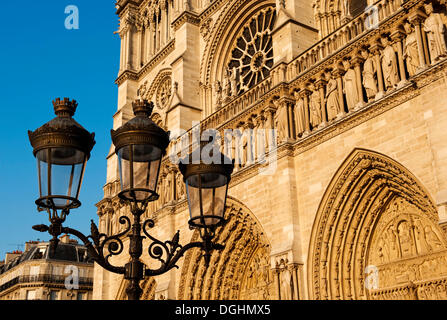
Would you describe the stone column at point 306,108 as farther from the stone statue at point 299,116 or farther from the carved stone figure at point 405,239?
the carved stone figure at point 405,239

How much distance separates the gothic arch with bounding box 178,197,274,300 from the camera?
13477mm

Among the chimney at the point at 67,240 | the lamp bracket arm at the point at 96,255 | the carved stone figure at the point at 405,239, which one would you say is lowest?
the lamp bracket arm at the point at 96,255

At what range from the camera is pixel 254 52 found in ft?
55.9

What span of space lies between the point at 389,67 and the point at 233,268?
258 inches

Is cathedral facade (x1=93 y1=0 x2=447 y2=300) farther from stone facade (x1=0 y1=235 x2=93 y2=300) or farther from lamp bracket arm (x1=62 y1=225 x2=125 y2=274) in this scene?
stone facade (x1=0 y1=235 x2=93 y2=300)

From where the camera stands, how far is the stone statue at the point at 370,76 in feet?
34.4

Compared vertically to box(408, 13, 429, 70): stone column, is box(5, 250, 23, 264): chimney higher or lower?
higher

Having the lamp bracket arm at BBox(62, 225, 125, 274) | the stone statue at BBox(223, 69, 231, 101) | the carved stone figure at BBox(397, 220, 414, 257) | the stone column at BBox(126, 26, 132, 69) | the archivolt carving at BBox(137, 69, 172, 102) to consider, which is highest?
the stone column at BBox(126, 26, 132, 69)

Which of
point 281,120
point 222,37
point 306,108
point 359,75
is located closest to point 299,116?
point 306,108

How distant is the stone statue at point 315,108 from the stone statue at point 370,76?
130 centimetres

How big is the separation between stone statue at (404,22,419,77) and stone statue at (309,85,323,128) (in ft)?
7.36

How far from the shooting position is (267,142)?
41.7ft

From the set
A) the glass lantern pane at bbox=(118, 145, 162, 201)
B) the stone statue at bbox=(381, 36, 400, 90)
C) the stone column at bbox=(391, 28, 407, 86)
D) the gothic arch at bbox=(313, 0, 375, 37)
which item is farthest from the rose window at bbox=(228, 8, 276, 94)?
the glass lantern pane at bbox=(118, 145, 162, 201)

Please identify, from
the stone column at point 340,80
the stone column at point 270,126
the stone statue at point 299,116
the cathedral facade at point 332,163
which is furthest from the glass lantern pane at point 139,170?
the stone column at point 270,126
